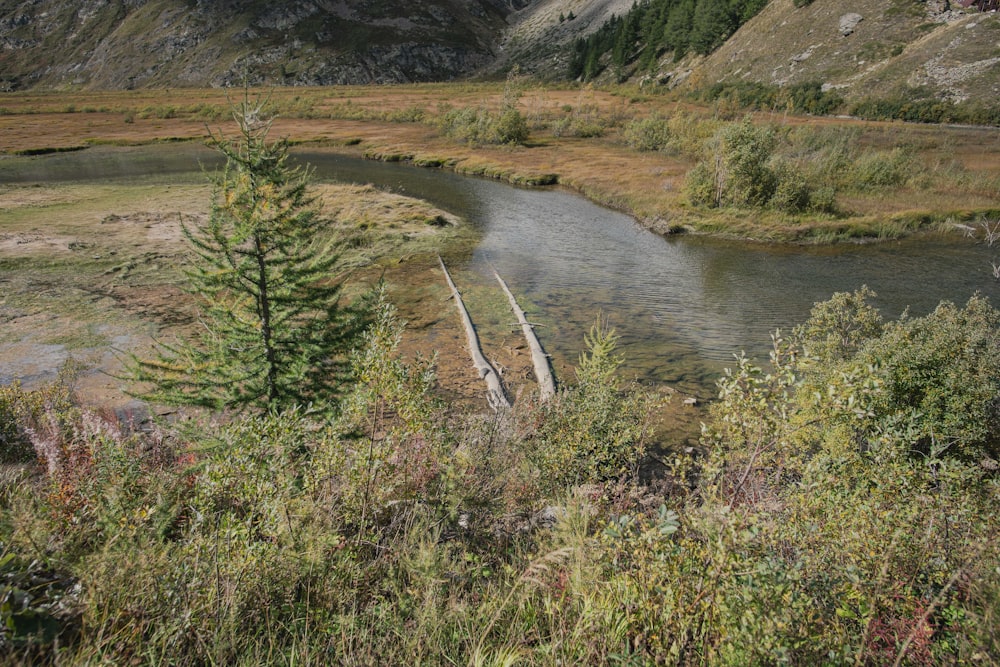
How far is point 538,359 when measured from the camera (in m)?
16.5

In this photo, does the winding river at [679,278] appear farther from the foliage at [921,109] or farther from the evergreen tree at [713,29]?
the evergreen tree at [713,29]

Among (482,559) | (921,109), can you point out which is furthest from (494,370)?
(921,109)

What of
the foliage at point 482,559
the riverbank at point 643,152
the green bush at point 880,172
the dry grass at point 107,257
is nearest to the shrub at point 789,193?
the riverbank at point 643,152

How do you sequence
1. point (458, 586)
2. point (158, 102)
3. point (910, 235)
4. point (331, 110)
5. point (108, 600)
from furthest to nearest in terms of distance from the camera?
point (158, 102) < point (331, 110) < point (910, 235) < point (458, 586) < point (108, 600)

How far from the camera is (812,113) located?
72312mm

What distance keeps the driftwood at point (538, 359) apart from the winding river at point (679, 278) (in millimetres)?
677

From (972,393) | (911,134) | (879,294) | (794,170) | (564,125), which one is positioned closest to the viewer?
(972,393)

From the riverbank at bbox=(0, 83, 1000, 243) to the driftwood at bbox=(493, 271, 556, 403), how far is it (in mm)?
12035

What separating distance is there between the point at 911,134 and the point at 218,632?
70282 mm

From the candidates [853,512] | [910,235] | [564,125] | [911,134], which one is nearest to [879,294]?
[910,235]

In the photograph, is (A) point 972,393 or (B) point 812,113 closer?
(A) point 972,393

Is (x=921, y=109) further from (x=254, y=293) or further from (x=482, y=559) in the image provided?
(x=482, y=559)

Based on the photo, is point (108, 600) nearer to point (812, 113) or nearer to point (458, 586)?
point (458, 586)

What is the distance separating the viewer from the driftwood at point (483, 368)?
14281 millimetres
